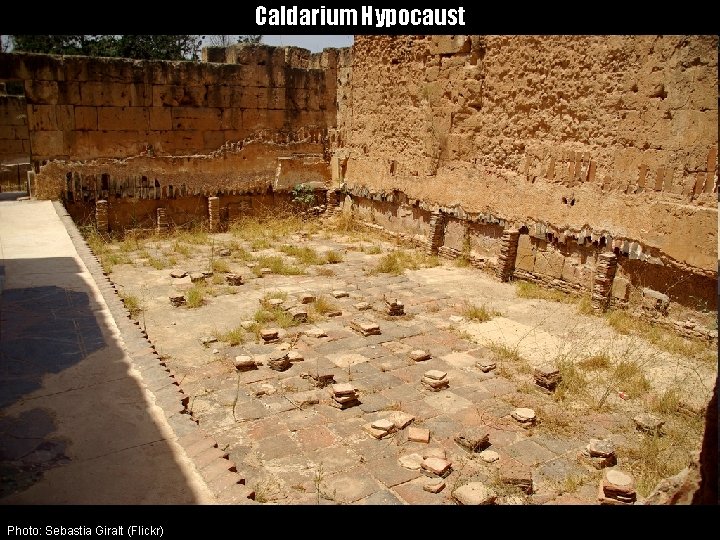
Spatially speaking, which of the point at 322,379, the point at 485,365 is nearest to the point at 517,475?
the point at 485,365

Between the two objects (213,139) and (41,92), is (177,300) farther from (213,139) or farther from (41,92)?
(41,92)

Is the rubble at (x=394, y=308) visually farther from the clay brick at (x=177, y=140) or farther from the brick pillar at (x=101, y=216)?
the clay brick at (x=177, y=140)

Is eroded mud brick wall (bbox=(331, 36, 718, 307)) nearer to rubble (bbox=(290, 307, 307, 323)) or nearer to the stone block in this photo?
the stone block

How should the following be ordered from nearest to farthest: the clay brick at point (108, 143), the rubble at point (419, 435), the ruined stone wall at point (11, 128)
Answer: the rubble at point (419, 435), the clay brick at point (108, 143), the ruined stone wall at point (11, 128)

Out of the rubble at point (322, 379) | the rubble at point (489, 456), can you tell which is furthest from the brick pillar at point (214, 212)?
the rubble at point (489, 456)

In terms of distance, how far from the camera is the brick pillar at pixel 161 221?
12959 mm

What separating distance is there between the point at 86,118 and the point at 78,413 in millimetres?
10198

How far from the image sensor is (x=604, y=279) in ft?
27.2

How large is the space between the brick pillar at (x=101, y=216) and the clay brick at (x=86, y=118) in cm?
173

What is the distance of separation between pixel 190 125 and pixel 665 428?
11.8m

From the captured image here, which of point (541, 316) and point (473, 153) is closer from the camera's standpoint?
point (541, 316)
